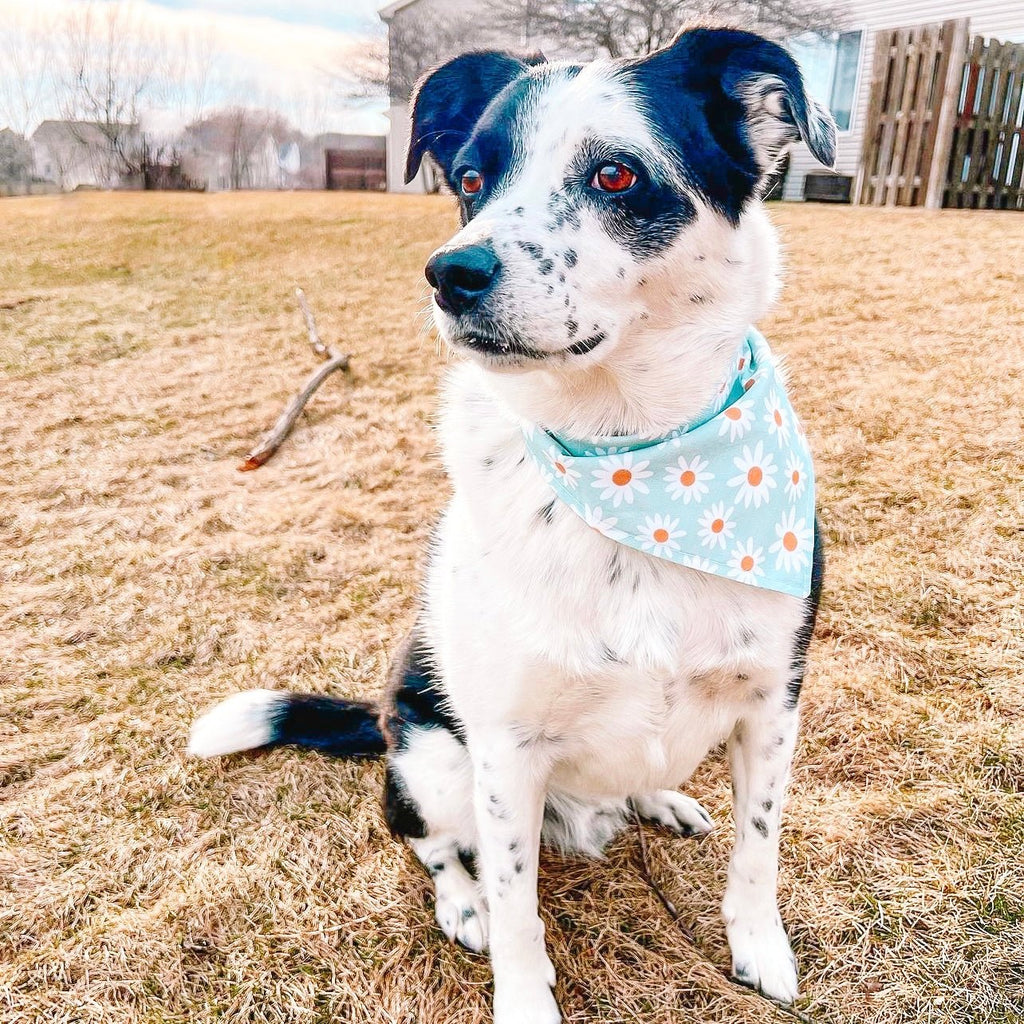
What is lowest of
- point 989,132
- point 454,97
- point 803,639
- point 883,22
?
point 803,639

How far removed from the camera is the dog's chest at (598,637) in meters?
1.51

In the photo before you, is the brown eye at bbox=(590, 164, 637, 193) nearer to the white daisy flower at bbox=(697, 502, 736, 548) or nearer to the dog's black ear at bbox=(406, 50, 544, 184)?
the dog's black ear at bbox=(406, 50, 544, 184)

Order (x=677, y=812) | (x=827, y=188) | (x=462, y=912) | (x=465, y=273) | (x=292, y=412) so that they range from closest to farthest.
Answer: (x=465, y=273)
(x=462, y=912)
(x=677, y=812)
(x=292, y=412)
(x=827, y=188)

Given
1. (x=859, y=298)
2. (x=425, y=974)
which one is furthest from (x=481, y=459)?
(x=859, y=298)

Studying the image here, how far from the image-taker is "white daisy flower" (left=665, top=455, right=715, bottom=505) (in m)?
1.61

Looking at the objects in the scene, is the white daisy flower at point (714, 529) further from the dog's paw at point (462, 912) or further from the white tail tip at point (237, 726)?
the white tail tip at point (237, 726)

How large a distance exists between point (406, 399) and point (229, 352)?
2.14m

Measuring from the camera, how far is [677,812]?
215 centimetres

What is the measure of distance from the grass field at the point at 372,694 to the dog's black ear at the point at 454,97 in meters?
0.71

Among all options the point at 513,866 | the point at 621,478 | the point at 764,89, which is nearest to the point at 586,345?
the point at 621,478

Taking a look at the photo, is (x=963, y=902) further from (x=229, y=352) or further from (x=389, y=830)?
(x=229, y=352)

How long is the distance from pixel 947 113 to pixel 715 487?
997 cm

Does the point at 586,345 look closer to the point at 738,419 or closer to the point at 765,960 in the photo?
the point at 738,419

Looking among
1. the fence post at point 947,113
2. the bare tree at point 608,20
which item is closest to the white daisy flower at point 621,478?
the fence post at point 947,113
